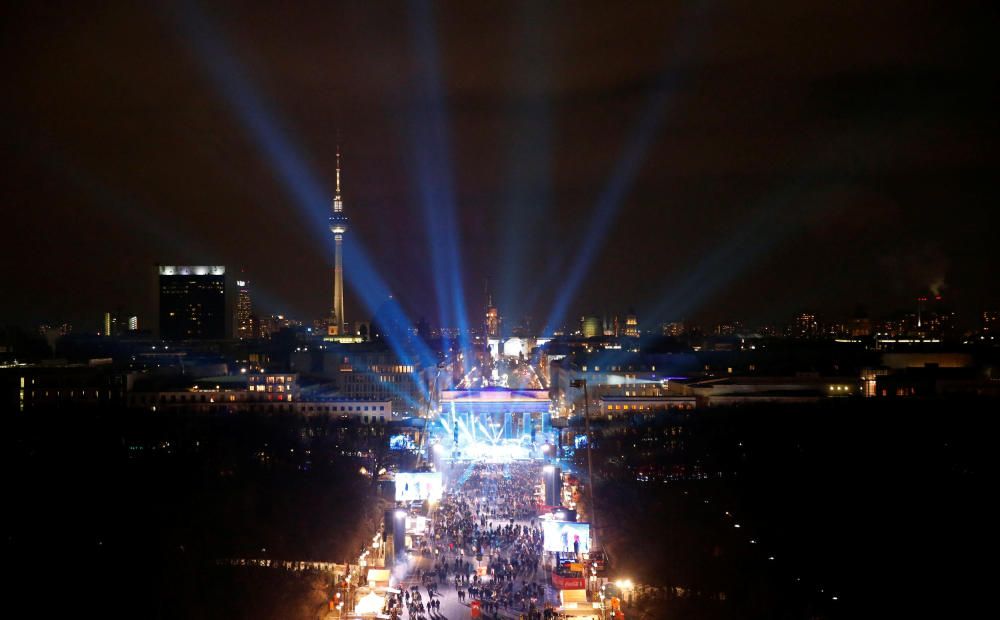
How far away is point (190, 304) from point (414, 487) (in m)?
88.3

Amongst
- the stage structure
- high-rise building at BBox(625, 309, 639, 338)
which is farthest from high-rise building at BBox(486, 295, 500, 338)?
the stage structure

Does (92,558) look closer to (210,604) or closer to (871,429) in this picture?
(210,604)

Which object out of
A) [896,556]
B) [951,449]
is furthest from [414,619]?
[951,449]

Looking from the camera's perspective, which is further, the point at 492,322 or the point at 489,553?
the point at 492,322

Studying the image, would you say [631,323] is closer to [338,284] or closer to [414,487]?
[338,284]

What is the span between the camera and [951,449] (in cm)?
3462

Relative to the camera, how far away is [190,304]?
357 feet

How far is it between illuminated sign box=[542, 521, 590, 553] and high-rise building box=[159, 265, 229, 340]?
9222cm

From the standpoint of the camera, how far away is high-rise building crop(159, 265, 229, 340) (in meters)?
109

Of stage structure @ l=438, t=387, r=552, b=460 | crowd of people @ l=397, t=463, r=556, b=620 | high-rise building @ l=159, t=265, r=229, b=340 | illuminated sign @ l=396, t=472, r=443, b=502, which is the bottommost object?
crowd of people @ l=397, t=463, r=556, b=620

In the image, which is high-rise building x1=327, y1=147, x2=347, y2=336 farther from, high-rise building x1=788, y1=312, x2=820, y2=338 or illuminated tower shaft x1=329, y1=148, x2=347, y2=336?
high-rise building x1=788, y1=312, x2=820, y2=338

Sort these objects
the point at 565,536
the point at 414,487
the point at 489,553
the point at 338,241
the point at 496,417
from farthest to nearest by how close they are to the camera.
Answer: the point at 338,241 < the point at 496,417 < the point at 414,487 < the point at 489,553 < the point at 565,536

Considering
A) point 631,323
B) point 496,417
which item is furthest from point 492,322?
point 496,417

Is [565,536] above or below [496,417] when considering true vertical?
below
